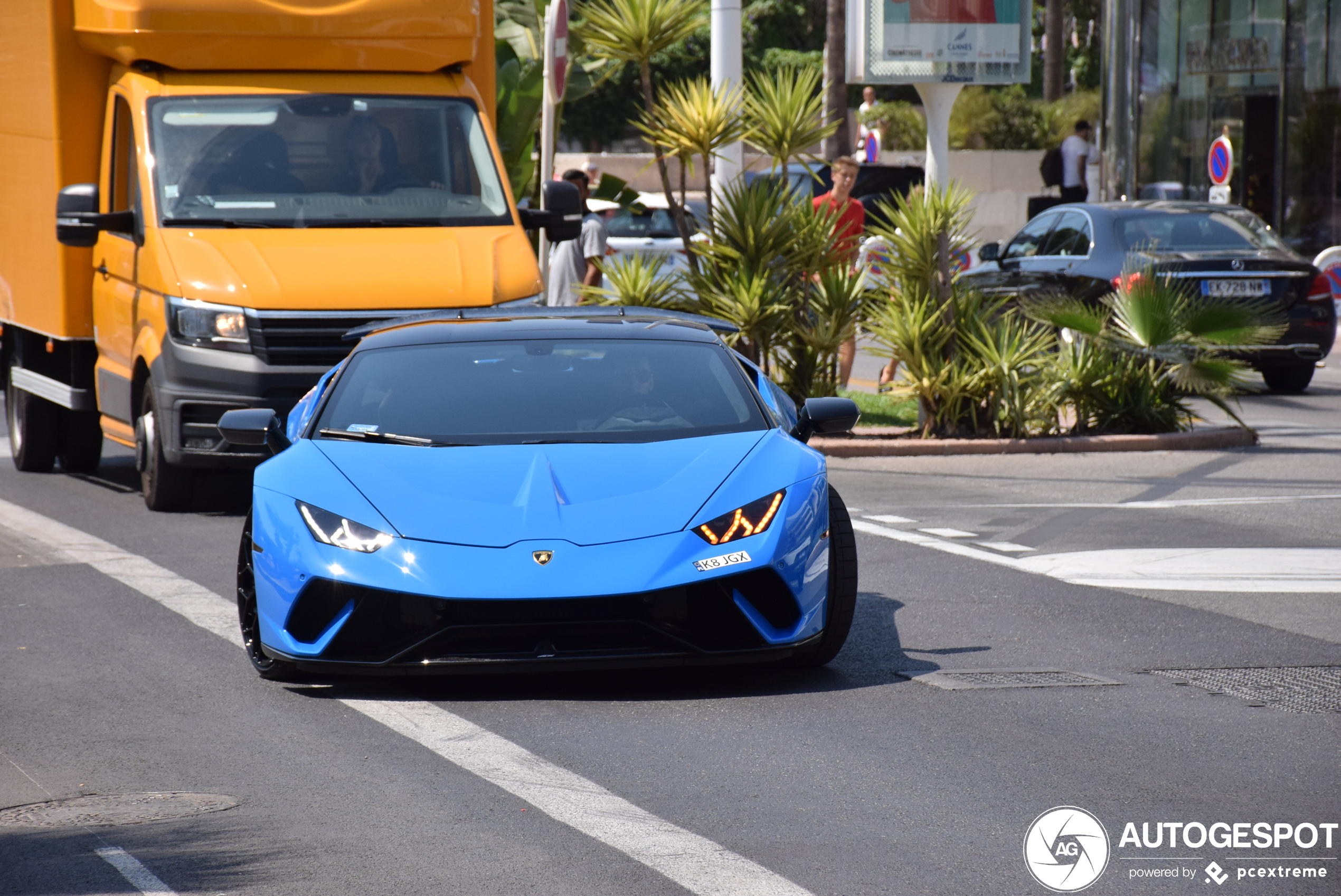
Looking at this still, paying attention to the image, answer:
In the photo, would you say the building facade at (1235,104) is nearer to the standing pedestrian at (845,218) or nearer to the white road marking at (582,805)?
the standing pedestrian at (845,218)

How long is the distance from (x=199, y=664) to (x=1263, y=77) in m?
22.9

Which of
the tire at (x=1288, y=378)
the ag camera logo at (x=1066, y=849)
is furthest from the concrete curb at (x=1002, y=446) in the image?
the ag camera logo at (x=1066, y=849)

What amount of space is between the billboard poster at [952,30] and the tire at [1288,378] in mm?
4863

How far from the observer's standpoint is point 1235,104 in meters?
27.2

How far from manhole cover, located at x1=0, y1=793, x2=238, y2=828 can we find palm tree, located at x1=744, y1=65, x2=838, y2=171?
10.3m

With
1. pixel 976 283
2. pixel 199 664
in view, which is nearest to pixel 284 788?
pixel 199 664

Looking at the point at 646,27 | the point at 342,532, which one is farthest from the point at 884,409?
the point at 342,532

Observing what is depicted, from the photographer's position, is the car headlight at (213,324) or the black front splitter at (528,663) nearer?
the black front splitter at (528,663)

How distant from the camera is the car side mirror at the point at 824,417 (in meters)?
7.16

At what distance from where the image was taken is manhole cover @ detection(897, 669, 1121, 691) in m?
6.57

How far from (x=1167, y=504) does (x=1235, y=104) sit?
1773cm

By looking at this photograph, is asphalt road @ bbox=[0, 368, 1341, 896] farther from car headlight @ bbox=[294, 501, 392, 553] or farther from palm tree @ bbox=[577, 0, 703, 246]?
palm tree @ bbox=[577, 0, 703, 246]

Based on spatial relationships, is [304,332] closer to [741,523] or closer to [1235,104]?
[741,523]

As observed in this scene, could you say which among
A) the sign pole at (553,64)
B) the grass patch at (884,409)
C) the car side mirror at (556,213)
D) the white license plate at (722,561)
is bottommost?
the grass patch at (884,409)
